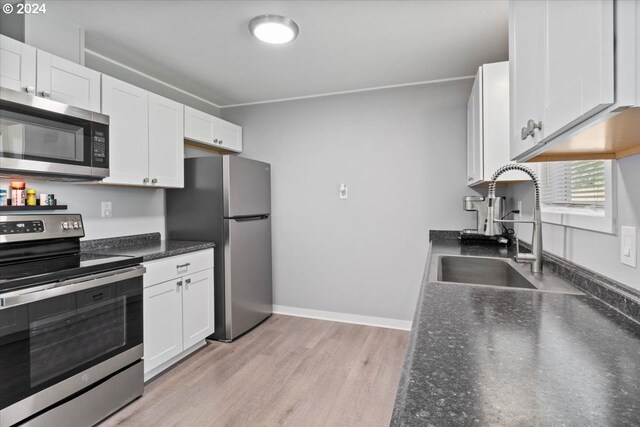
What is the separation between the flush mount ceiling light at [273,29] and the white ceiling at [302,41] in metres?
0.04

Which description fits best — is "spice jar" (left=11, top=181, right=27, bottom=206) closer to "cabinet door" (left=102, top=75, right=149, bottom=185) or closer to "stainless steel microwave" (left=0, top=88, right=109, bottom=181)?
"stainless steel microwave" (left=0, top=88, right=109, bottom=181)

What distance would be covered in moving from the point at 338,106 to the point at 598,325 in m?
2.92

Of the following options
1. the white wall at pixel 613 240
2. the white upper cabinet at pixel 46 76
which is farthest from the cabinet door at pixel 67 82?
the white wall at pixel 613 240

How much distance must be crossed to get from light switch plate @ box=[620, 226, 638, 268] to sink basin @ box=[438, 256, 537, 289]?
66 centimetres

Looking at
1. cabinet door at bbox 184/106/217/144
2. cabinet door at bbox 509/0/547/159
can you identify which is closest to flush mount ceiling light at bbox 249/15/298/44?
cabinet door at bbox 184/106/217/144

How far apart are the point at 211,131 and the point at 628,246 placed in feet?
10.3

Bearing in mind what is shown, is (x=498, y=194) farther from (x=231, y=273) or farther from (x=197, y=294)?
(x=197, y=294)

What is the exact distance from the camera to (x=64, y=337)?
162 centimetres

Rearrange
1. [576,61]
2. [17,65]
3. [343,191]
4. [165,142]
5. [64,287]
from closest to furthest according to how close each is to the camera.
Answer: [576,61], [64,287], [17,65], [165,142], [343,191]

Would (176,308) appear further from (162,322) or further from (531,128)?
(531,128)

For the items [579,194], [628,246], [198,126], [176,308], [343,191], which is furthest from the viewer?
[343,191]

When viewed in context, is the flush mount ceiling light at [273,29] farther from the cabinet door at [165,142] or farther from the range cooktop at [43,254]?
the range cooktop at [43,254]

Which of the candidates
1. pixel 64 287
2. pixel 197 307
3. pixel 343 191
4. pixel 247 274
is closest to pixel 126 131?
pixel 64 287

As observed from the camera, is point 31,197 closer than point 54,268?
No
